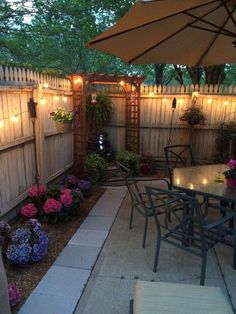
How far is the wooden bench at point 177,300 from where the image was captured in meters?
1.64

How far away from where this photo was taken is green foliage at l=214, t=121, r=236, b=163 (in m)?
6.00

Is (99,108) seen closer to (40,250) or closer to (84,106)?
(84,106)

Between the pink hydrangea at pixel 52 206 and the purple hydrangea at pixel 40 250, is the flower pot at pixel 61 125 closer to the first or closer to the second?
the pink hydrangea at pixel 52 206

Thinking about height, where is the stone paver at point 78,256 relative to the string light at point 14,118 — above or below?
below

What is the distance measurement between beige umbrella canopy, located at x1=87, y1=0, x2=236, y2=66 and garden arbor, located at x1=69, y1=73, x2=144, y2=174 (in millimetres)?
2432

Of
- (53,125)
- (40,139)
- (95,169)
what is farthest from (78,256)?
(95,169)

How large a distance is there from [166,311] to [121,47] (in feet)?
7.45

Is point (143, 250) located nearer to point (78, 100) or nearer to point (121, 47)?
→ point (121, 47)

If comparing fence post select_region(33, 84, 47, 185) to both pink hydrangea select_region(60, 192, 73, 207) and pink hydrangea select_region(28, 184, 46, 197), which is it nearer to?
pink hydrangea select_region(28, 184, 46, 197)

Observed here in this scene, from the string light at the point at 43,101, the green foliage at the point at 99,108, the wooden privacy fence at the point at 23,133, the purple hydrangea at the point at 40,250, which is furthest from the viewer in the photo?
Answer: the green foliage at the point at 99,108

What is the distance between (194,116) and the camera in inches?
237

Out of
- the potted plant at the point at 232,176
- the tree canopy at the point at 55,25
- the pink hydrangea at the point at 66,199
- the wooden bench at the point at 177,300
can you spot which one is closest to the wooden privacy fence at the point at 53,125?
the pink hydrangea at the point at 66,199

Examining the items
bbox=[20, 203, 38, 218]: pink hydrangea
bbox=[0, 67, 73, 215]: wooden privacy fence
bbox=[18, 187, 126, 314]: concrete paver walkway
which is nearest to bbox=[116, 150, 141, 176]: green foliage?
bbox=[0, 67, 73, 215]: wooden privacy fence

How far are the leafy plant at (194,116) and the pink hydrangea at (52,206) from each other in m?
3.62
